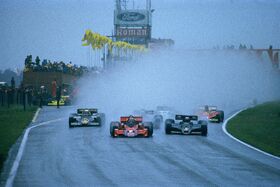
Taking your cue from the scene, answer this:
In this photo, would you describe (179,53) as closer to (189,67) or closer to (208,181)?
(189,67)

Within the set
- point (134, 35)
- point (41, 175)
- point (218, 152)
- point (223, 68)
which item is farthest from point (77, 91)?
point (134, 35)

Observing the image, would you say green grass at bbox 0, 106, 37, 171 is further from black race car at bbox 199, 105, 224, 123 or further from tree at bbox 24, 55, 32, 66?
black race car at bbox 199, 105, 224, 123

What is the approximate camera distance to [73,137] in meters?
30.4

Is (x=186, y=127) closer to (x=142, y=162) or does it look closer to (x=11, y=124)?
(x=11, y=124)

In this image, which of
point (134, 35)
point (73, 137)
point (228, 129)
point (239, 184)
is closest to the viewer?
point (239, 184)

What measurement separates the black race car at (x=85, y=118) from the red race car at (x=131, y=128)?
616 cm

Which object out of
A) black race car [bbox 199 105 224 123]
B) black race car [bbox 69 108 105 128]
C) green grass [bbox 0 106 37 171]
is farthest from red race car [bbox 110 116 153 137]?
black race car [bbox 199 105 224 123]

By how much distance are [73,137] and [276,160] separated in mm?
10652

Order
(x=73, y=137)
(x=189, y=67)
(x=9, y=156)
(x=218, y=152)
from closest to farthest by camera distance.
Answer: (x=9, y=156) → (x=218, y=152) → (x=73, y=137) → (x=189, y=67)

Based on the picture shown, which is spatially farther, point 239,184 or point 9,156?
point 9,156

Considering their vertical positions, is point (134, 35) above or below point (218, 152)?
above

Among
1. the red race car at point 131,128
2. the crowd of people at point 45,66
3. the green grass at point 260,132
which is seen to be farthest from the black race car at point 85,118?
the crowd of people at point 45,66

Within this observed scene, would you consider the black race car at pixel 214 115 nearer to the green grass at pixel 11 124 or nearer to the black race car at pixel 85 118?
the black race car at pixel 85 118

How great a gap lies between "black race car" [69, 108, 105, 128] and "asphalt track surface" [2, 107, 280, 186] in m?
5.43
